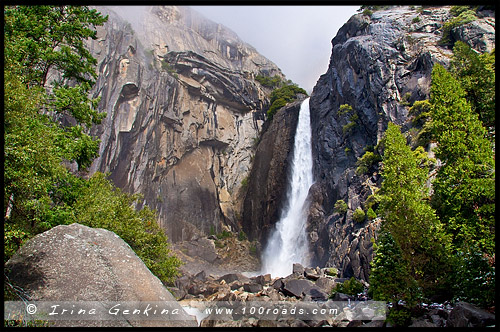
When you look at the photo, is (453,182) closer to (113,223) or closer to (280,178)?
(113,223)

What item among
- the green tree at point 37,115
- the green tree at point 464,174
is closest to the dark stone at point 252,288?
the green tree at point 464,174

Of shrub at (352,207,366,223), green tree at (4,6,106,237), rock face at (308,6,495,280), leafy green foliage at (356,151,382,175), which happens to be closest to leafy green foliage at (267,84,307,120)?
rock face at (308,6,495,280)

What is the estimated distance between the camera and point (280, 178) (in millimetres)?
43281

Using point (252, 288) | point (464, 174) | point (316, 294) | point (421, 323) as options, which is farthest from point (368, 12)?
point (421, 323)

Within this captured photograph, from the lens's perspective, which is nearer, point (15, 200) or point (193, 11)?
point (15, 200)

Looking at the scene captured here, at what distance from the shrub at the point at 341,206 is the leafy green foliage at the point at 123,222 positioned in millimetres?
15573

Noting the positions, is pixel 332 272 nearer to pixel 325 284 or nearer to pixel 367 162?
pixel 325 284

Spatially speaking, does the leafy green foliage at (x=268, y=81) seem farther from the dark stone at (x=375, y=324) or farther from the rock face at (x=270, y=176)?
the dark stone at (x=375, y=324)

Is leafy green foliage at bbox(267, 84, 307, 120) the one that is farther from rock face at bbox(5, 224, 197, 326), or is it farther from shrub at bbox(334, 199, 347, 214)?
rock face at bbox(5, 224, 197, 326)

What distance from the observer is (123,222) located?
18344mm

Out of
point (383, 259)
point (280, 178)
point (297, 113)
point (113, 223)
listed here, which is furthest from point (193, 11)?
point (383, 259)
